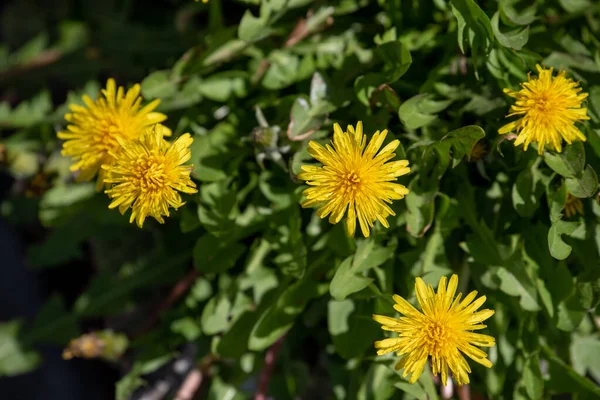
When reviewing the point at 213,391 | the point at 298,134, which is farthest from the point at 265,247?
the point at 213,391

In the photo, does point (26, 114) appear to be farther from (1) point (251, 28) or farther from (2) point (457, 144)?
(2) point (457, 144)

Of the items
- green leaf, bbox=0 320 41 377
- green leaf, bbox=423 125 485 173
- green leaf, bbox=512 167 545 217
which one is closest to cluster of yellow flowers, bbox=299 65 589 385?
green leaf, bbox=423 125 485 173

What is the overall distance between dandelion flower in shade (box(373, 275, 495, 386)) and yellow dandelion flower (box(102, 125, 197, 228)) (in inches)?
21.6

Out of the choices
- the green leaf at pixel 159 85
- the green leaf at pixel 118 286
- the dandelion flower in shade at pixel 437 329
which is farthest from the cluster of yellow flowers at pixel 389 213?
the green leaf at pixel 118 286

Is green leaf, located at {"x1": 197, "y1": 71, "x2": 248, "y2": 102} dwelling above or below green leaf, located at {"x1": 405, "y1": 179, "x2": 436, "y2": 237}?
above

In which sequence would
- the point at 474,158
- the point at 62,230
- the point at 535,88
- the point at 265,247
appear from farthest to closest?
1. the point at 62,230
2. the point at 265,247
3. the point at 474,158
4. the point at 535,88

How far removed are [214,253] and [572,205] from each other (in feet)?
3.29

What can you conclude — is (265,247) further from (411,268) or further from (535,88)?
(535,88)

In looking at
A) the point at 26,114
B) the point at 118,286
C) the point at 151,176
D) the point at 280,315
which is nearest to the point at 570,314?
the point at 280,315

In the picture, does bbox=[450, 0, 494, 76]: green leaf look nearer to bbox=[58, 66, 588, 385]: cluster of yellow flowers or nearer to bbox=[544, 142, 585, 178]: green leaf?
bbox=[58, 66, 588, 385]: cluster of yellow flowers

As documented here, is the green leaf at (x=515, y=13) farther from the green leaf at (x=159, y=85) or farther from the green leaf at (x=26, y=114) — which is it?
the green leaf at (x=26, y=114)

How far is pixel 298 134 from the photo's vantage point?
152cm

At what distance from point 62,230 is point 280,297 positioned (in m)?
1.02

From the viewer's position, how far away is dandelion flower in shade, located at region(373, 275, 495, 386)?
4.19 ft
